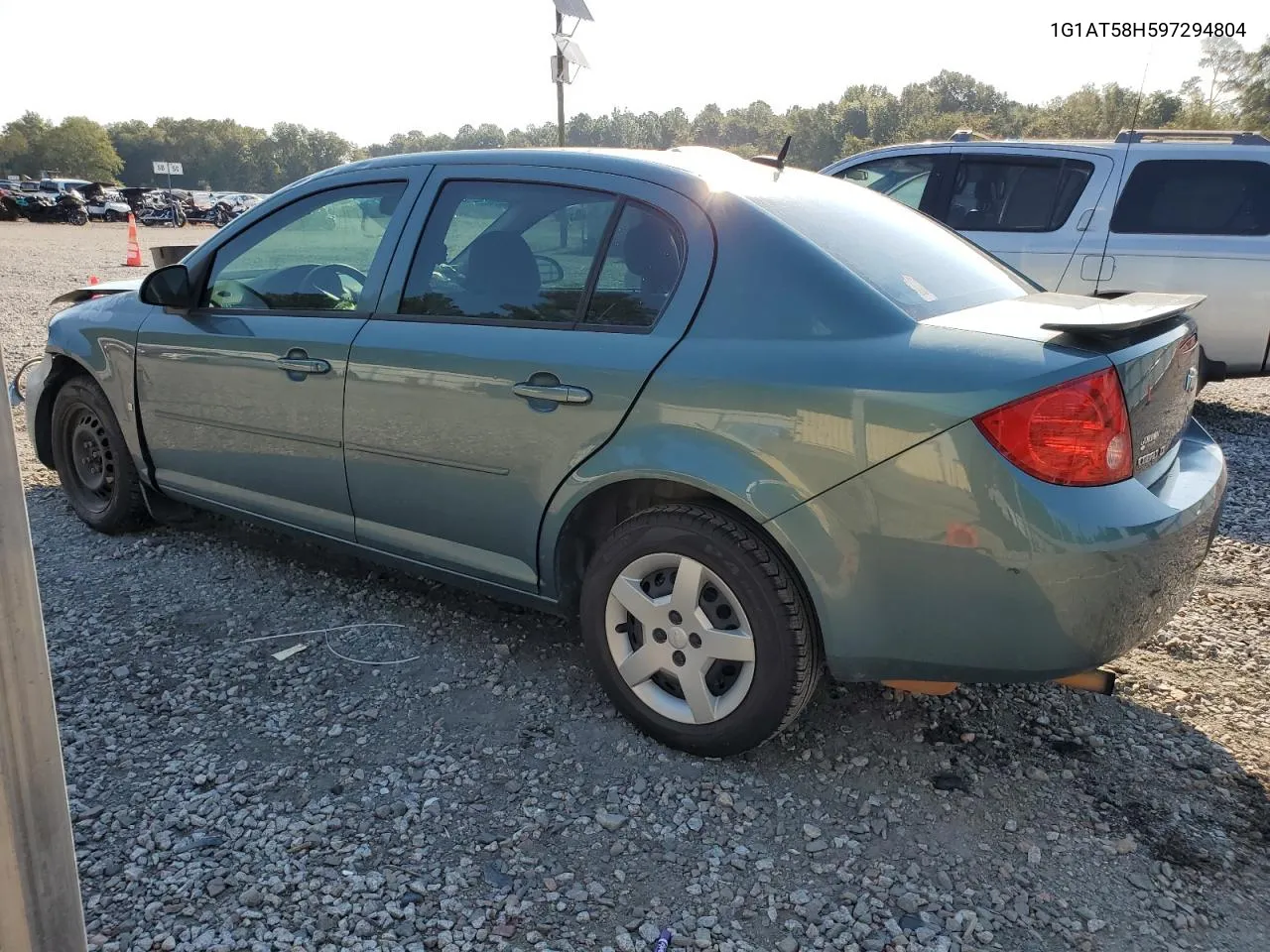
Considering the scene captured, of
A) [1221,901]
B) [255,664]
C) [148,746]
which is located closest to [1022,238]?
[1221,901]

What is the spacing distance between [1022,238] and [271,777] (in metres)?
5.92

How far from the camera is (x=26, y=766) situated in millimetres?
1334

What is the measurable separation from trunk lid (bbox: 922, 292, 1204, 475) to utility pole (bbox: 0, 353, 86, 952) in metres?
2.01

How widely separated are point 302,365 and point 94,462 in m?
1.81

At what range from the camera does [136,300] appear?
407cm

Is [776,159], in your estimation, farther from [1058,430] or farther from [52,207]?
[52,207]

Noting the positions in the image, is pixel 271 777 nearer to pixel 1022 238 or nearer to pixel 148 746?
pixel 148 746

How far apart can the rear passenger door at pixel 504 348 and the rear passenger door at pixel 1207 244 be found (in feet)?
15.9

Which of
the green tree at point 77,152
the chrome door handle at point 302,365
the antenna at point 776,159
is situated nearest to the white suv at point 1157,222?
the antenna at point 776,159

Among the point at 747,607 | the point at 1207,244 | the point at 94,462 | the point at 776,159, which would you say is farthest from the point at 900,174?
the point at 94,462

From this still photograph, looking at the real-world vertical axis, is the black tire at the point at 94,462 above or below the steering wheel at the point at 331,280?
below

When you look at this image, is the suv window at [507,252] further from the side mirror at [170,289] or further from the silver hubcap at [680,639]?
the side mirror at [170,289]

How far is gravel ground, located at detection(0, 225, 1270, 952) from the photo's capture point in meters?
2.17

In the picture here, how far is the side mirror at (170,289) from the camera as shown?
376 centimetres
